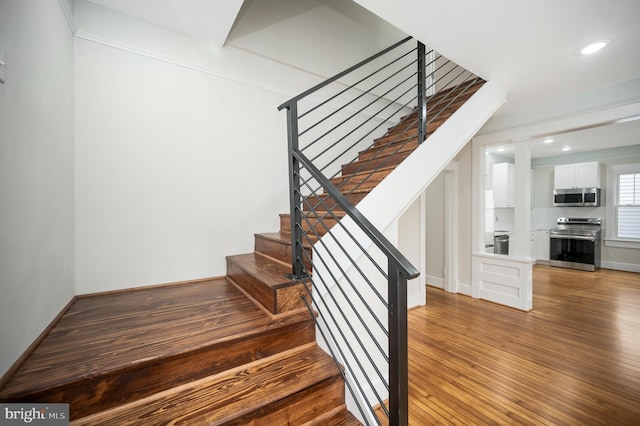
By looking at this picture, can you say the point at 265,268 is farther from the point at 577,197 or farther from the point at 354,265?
the point at 577,197

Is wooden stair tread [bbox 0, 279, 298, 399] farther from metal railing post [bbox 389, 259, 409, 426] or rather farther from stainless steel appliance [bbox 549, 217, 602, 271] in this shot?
stainless steel appliance [bbox 549, 217, 602, 271]

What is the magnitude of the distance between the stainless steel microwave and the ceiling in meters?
4.60

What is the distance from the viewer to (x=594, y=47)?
207 cm

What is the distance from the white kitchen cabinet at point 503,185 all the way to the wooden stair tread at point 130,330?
6387 millimetres

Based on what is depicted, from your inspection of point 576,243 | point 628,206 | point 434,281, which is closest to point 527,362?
point 434,281

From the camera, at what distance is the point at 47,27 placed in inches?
60.1

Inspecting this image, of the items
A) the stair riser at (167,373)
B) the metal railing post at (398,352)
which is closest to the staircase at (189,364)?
the stair riser at (167,373)

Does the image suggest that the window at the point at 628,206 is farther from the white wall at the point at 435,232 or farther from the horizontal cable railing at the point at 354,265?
the horizontal cable railing at the point at 354,265

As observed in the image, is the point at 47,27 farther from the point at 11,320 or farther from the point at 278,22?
the point at 278,22

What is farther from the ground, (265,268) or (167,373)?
(265,268)

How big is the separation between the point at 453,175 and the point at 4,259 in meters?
4.82

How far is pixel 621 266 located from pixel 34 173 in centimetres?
931

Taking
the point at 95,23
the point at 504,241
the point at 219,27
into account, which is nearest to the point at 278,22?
the point at 219,27

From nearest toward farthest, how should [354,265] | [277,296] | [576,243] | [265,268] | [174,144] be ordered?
[354,265] < [277,296] < [265,268] < [174,144] < [576,243]
